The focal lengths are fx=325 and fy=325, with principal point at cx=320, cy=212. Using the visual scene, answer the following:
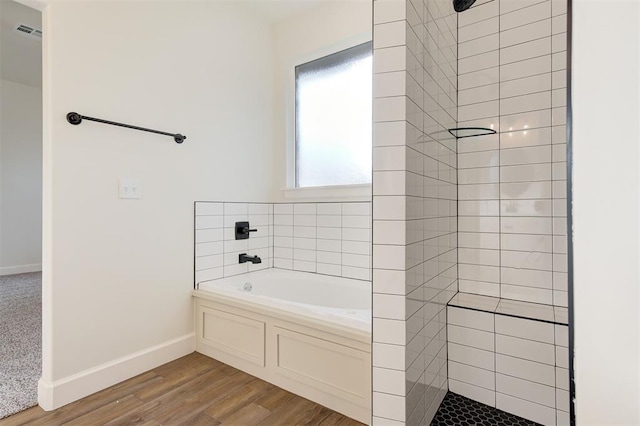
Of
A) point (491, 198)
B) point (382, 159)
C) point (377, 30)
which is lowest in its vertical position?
point (491, 198)

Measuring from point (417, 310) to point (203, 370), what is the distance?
1.51 metres

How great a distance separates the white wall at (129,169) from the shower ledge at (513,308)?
1853 mm

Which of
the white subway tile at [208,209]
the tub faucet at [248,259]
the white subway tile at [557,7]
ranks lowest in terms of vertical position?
the tub faucet at [248,259]

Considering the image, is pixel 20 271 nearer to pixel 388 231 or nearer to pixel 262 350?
pixel 262 350

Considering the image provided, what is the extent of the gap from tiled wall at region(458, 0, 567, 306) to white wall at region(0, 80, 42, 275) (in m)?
5.75

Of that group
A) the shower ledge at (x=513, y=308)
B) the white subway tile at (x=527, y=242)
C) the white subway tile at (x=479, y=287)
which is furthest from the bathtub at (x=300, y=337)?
the white subway tile at (x=527, y=242)

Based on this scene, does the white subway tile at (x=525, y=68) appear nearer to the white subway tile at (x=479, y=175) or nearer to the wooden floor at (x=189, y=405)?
the white subway tile at (x=479, y=175)

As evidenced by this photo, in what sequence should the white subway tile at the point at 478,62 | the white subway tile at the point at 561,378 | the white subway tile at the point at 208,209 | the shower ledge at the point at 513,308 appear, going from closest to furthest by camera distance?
the white subway tile at the point at 561,378, the shower ledge at the point at 513,308, the white subway tile at the point at 478,62, the white subway tile at the point at 208,209

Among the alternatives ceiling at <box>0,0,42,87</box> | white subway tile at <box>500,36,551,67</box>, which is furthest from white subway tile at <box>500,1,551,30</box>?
ceiling at <box>0,0,42,87</box>

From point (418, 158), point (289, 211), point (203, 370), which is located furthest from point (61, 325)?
point (418, 158)

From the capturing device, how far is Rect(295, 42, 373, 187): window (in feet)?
8.56

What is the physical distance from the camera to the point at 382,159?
1228 mm

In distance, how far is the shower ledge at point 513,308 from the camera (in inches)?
62.6

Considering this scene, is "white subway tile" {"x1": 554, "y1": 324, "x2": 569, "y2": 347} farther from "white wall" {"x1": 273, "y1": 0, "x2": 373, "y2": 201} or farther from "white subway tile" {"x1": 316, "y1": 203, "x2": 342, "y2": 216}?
"white wall" {"x1": 273, "y1": 0, "x2": 373, "y2": 201}
